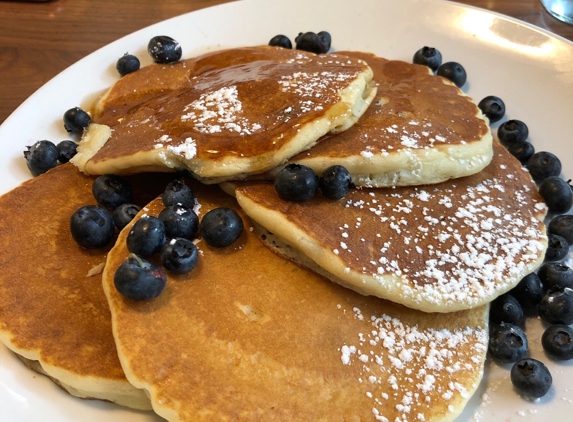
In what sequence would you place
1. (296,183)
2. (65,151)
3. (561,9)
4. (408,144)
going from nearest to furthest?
(296,183), (408,144), (65,151), (561,9)

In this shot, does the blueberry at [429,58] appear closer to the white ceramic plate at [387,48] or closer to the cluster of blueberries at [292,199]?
the white ceramic plate at [387,48]

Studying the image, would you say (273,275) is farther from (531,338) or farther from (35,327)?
(531,338)

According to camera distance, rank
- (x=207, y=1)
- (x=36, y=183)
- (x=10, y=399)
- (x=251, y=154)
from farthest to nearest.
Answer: (x=207, y=1) < (x=36, y=183) < (x=251, y=154) < (x=10, y=399)

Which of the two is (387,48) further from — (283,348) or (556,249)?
(283,348)

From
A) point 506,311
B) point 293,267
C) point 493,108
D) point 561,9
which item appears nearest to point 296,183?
point 293,267

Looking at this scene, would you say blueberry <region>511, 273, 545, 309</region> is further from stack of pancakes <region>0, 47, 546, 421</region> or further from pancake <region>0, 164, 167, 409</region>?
pancake <region>0, 164, 167, 409</region>

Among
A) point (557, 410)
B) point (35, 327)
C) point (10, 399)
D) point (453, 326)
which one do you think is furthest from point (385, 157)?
point (10, 399)

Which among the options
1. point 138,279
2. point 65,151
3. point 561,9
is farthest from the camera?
point 561,9
